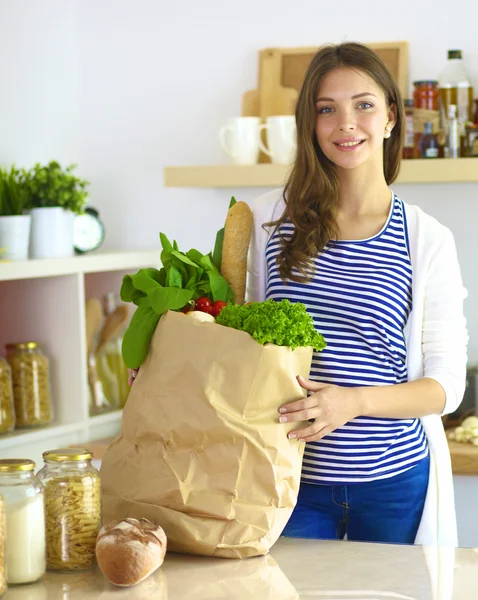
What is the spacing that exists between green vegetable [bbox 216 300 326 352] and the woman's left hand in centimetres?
6

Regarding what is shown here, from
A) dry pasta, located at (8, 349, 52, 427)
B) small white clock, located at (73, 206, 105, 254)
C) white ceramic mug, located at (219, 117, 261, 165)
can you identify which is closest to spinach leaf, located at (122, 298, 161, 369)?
dry pasta, located at (8, 349, 52, 427)

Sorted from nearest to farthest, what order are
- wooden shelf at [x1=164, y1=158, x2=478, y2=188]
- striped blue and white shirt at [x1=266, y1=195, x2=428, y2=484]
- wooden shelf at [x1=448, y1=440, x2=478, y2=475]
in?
1. striped blue and white shirt at [x1=266, y1=195, x2=428, y2=484]
2. wooden shelf at [x1=448, y1=440, x2=478, y2=475]
3. wooden shelf at [x1=164, y1=158, x2=478, y2=188]

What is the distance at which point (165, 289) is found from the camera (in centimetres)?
125

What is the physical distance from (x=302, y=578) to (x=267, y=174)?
1523 mm

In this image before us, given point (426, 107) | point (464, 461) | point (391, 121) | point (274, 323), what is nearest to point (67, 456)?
point (274, 323)

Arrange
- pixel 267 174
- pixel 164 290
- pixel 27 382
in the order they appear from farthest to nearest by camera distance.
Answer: pixel 267 174 < pixel 27 382 < pixel 164 290

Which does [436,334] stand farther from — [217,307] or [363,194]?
[217,307]

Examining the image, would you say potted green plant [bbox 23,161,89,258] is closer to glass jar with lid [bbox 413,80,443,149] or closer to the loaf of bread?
glass jar with lid [bbox 413,80,443,149]

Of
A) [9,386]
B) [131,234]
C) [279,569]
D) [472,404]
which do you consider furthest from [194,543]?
[131,234]

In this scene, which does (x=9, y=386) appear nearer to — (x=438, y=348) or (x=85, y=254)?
(x=85, y=254)

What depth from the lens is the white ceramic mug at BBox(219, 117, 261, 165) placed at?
247 centimetres

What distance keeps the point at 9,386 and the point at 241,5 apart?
3.94 feet

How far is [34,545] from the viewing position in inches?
41.7

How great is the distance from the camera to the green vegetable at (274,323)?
1142mm
